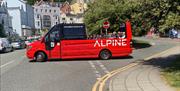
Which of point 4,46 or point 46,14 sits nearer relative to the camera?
point 4,46

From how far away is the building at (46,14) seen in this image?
14875cm

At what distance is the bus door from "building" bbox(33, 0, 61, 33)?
118733mm

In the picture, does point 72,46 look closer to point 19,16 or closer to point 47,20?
point 19,16

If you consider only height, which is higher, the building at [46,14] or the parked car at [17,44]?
the building at [46,14]

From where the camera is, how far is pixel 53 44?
27859mm

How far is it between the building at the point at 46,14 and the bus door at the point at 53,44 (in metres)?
119

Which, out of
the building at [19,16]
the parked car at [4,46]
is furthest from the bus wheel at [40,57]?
the building at [19,16]

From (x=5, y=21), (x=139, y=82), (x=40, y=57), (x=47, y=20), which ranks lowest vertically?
(x=40, y=57)

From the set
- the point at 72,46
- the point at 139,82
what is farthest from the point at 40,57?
the point at 139,82

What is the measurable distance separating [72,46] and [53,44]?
116 centimetres

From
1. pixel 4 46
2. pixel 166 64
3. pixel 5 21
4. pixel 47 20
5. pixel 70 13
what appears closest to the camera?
pixel 166 64

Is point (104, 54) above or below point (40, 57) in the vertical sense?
above

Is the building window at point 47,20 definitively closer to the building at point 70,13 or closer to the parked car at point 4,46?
the building at point 70,13

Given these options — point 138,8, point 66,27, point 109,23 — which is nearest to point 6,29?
point 109,23
